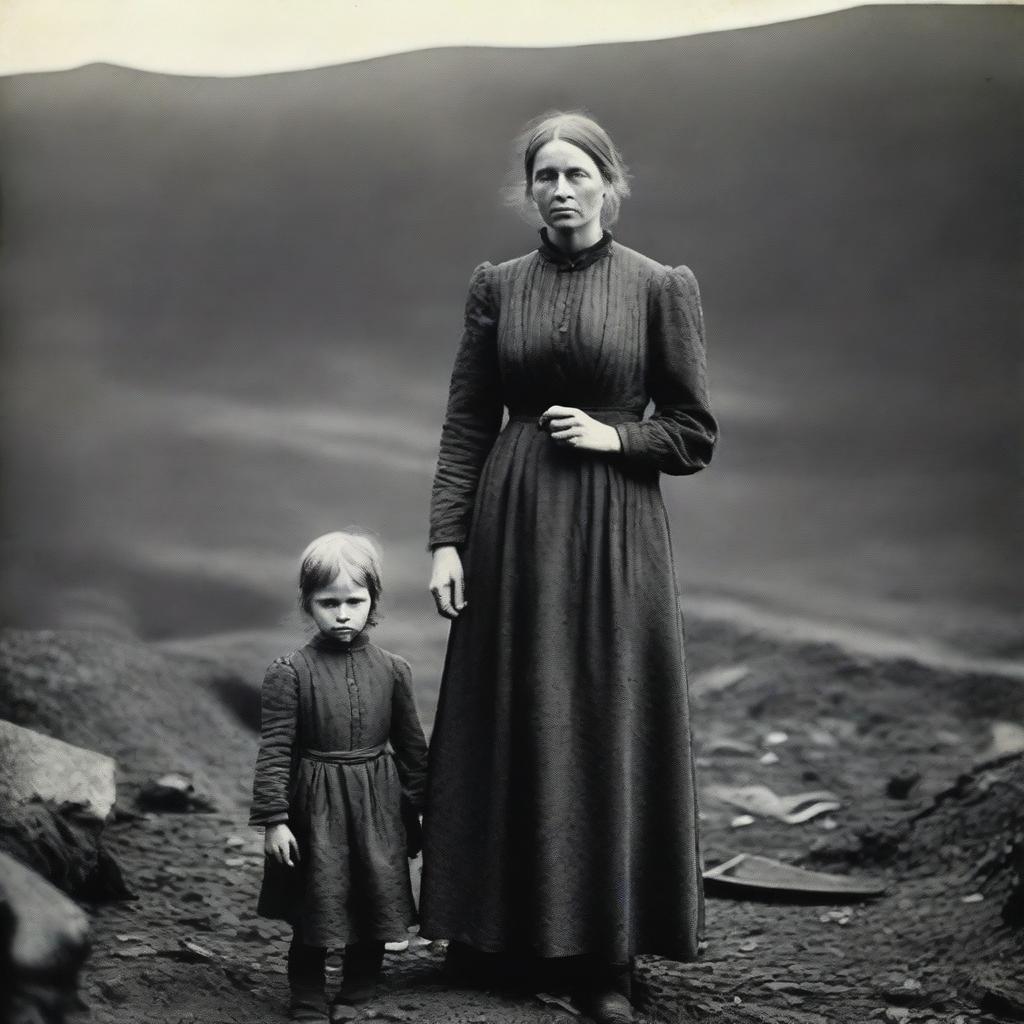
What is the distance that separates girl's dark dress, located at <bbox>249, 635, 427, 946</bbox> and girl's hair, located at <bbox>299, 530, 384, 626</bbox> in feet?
0.43

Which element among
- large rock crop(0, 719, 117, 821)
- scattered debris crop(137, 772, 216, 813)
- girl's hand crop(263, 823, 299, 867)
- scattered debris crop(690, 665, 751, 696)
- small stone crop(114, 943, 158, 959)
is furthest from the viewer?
scattered debris crop(690, 665, 751, 696)

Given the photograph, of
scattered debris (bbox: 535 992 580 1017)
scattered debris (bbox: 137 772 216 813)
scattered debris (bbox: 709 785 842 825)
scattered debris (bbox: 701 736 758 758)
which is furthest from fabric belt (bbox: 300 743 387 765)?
scattered debris (bbox: 701 736 758 758)

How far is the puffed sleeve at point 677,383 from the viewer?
343 centimetres

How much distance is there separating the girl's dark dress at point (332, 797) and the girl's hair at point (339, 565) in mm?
131

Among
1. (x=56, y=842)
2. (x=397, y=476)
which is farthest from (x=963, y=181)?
(x=56, y=842)

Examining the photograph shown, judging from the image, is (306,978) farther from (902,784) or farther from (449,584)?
(902,784)

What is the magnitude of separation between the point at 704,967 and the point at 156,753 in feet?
8.99

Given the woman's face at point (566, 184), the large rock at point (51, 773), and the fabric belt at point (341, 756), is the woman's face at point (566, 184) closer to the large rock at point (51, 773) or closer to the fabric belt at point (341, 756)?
the fabric belt at point (341, 756)

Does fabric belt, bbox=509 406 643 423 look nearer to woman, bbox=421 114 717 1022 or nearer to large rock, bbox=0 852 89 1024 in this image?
woman, bbox=421 114 717 1022

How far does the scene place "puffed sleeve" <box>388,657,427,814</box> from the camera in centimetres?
351

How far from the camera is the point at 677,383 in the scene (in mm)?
3469

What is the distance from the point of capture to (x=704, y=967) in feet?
13.2

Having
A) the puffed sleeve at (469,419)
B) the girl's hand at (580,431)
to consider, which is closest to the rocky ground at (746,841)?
the puffed sleeve at (469,419)

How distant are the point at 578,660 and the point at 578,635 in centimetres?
6
